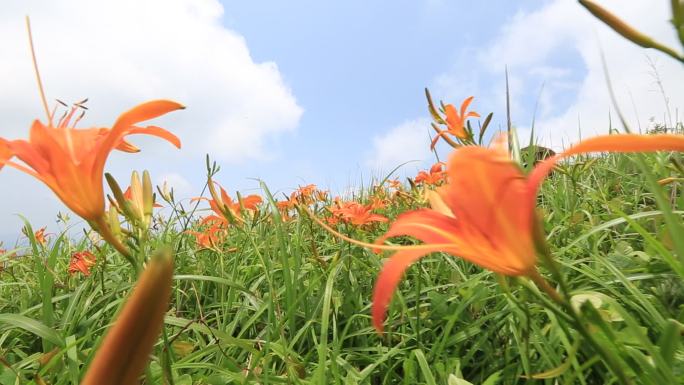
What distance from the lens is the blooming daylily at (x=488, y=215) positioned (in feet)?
1.44

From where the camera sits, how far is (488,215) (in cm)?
50

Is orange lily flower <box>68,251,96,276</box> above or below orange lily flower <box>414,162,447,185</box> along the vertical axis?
below

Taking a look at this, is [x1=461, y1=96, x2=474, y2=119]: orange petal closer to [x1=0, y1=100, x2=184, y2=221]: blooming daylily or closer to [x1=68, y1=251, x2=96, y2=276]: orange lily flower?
[x1=0, y1=100, x2=184, y2=221]: blooming daylily

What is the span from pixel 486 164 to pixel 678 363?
2.88 ft

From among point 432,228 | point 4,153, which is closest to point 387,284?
point 432,228

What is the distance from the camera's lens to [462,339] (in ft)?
4.67

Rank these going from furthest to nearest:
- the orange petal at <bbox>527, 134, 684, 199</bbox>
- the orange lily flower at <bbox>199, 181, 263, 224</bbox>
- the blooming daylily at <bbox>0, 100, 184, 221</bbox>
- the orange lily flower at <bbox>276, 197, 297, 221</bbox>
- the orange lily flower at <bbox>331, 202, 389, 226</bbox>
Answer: the orange lily flower at <bbox>276, 197, 297, 221</bbox>
the orange lily flower at <bbox>331, 202, 389, 226</bbox>
the orange lily flower at <bbox>199, 181, 263, 224</bbox>
the blooming daylily at <bbox>0, 100, 184, 221</bbox>
the orange petal at <bbox>527, 134, 684, 199</bbox>

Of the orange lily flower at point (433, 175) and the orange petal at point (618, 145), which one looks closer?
the orange petal at point (618, 145)

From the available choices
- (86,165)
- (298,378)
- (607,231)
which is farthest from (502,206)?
(607,231)

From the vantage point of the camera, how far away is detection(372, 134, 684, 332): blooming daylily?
440 mm

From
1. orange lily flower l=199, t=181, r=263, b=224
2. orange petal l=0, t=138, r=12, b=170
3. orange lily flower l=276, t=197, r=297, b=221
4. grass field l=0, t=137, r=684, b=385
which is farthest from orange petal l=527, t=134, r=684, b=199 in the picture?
orange lily flower l=276, t=197, r=297, b=221

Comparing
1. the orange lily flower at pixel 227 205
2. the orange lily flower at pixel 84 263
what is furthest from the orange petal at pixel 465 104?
the orange lily flower at pixel 84 263

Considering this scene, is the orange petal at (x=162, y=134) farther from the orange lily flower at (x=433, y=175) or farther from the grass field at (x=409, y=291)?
the orange lily flower at (x=433, y=175)

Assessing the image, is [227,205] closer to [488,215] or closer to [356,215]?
[356,215]
